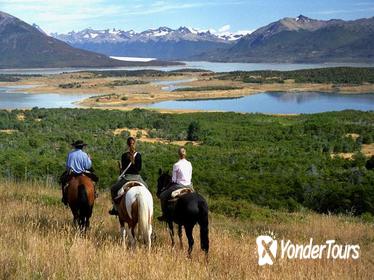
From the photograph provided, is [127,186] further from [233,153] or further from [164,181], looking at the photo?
[233,153]

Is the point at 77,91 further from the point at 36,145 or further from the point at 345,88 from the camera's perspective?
the point at 36,145

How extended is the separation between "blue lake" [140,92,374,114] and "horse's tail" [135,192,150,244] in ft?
226

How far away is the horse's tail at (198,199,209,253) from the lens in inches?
318

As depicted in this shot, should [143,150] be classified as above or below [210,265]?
below

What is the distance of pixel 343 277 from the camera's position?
6516 mm

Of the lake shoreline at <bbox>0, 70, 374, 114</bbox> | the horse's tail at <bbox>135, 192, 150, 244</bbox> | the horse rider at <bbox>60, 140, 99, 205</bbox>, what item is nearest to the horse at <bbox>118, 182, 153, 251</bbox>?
the horse's tail at <bbox>135, 192, 150, 244</bbox>

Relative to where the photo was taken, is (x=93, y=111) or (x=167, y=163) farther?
(x=93, y=111)

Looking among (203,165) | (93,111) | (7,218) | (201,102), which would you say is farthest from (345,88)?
(7,218)

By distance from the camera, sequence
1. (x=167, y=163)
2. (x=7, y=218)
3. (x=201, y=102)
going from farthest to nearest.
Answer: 1. (x=201, y=102)
2. (x=167, y=163)
3. (x=7, y=218)

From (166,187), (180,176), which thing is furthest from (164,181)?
(180,176)

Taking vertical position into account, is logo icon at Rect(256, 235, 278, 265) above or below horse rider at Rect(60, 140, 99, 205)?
below

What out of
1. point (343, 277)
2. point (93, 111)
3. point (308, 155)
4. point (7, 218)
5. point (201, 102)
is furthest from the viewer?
point (201, 102)

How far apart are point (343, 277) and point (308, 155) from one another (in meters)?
30.2

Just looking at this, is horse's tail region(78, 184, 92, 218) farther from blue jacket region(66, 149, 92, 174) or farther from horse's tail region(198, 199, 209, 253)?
horse's tail region(198, 199, 209, 253)
